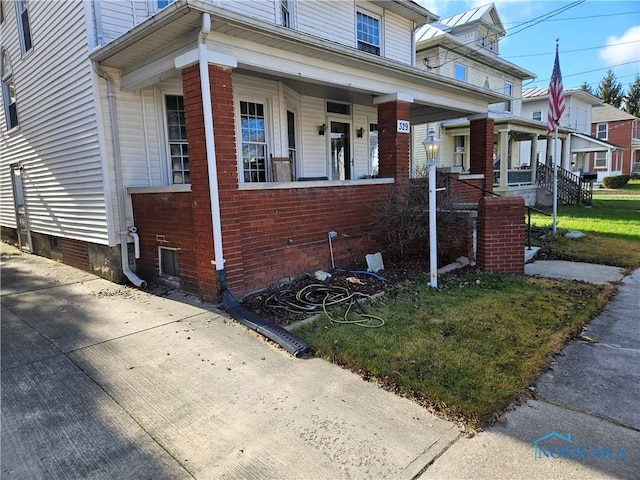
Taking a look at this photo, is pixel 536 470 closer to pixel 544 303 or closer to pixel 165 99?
pixel 544 303

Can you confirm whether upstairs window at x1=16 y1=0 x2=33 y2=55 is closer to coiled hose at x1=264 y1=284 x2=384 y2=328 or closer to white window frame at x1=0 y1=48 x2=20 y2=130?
white window frame at x1=0 y1=48 x2=20 y2=130

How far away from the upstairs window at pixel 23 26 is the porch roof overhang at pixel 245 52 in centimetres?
445

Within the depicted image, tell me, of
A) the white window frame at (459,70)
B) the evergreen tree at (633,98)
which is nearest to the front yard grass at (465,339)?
the white window frame at (459,70)

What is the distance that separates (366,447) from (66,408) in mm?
2321

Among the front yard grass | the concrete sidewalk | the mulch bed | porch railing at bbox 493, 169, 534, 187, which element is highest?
porch railing at bbox 493, 169, 534, 187

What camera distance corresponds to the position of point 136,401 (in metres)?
3.26

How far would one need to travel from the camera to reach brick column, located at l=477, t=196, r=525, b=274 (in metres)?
6.65

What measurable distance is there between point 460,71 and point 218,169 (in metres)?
16.8

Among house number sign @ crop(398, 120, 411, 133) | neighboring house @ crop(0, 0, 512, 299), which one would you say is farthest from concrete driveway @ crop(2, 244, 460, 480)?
house number sign @ crop(398, 120, 411, 133)

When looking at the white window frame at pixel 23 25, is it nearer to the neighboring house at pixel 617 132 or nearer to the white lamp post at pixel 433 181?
the white lamp post at pixel 433 181

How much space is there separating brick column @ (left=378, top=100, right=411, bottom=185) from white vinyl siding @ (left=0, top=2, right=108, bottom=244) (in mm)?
5350

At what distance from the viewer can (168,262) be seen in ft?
21.6

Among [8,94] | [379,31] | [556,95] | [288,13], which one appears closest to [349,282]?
[288,13]

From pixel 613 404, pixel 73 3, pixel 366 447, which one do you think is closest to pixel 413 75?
pixel 73 3
